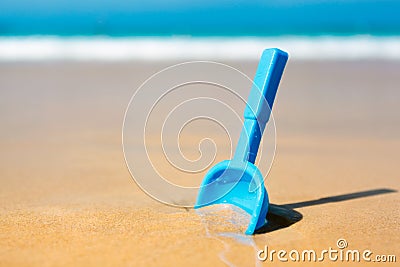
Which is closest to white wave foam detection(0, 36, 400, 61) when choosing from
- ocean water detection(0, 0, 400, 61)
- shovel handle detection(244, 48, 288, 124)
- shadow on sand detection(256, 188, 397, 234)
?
ocean water detection(0, 0, 400, 61)

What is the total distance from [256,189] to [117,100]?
3.74 meters

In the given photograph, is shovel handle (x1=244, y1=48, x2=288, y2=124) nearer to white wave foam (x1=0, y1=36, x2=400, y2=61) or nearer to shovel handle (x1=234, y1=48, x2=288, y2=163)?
shovel handle (x1=234, y1=48, x2=288, y2=163)

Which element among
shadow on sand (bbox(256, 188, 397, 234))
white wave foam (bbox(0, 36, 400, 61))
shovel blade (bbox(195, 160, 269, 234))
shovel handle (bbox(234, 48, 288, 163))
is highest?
white wave foam (bbox(0, 36, 400, 61))

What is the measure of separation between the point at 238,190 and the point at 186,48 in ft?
36.1

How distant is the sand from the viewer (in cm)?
170

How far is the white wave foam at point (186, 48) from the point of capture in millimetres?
10969

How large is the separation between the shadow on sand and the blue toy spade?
5cm

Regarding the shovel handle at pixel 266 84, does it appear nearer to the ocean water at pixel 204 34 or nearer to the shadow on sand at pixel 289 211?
the shadow on sand at pixel 289 211

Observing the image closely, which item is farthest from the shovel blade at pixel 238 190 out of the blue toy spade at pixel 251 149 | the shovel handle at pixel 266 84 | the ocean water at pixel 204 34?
the ocean water at pixel 204 34

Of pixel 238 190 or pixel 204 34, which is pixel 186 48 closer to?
pixel 204 34

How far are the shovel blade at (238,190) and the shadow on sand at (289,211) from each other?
0.05 metres

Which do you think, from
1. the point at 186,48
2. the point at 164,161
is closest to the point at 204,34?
the point at 186,48

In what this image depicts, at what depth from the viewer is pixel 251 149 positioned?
77.5 inches

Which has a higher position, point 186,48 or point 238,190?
point 186,48
